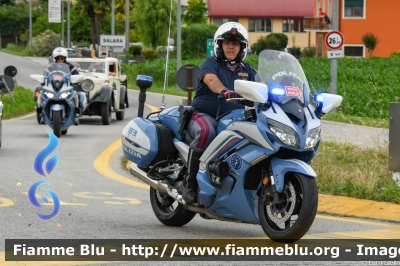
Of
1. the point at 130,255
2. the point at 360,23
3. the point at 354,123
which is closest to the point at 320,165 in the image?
the point at 130,255

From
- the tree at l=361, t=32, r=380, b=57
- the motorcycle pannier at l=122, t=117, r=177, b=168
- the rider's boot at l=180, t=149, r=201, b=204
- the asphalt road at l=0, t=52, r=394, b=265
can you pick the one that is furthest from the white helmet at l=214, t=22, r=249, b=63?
the tree at l=361, t=32, r=380, b=57

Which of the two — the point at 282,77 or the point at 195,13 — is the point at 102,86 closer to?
the point at 282,77

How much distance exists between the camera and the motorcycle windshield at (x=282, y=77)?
756 cm


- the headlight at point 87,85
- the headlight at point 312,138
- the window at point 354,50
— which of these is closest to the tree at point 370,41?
the window at point 354,50

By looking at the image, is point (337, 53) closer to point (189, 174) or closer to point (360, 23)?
point (189, 174)

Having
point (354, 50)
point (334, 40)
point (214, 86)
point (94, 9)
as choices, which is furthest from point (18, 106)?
point (94, 9)

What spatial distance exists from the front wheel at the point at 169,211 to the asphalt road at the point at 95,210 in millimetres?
99

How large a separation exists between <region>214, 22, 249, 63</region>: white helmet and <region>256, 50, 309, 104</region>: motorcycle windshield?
1.25 feet

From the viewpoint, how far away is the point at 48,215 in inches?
372

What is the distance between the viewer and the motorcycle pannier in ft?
29.5

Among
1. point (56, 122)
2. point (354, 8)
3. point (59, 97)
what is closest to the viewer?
point (56, 122)

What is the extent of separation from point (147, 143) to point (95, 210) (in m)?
1.23

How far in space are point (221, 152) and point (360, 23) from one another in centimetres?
7512

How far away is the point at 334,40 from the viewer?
96.3 ft
